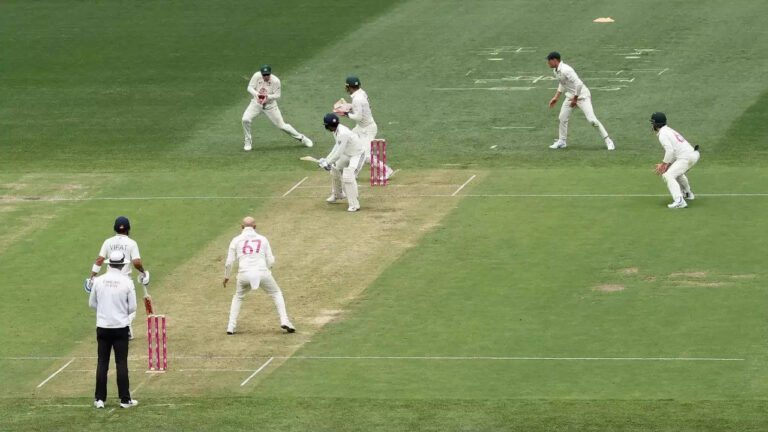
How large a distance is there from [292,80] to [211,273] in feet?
62.1

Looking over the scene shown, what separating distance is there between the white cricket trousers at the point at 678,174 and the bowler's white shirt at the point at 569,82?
555cm

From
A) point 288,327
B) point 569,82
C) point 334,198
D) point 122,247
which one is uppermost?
point 569,82

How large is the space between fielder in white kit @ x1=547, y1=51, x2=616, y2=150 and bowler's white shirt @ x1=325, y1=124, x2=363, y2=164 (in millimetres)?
6784

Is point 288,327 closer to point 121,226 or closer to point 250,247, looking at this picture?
point 250,247

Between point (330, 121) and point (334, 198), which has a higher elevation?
point (330, 121)

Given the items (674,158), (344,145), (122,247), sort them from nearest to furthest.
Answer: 1. (122,247)
2. (674,158)
3. (344,145)

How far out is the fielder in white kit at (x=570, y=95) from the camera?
40.7 metres

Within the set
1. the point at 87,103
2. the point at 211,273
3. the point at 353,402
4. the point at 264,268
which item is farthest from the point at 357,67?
the point at 353,402

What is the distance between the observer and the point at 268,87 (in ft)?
137

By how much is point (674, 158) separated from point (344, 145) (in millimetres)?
7110

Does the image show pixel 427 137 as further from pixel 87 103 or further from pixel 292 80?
pixel 87 103

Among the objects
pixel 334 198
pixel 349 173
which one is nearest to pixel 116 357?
pixel 349 173

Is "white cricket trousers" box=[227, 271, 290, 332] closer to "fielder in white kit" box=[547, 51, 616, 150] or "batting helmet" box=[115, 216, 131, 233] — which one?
"batting helmet" box=[115, 216, 131, 233]

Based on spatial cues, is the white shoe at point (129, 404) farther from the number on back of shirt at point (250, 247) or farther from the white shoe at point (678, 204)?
the white shoe at point (678, 204)
